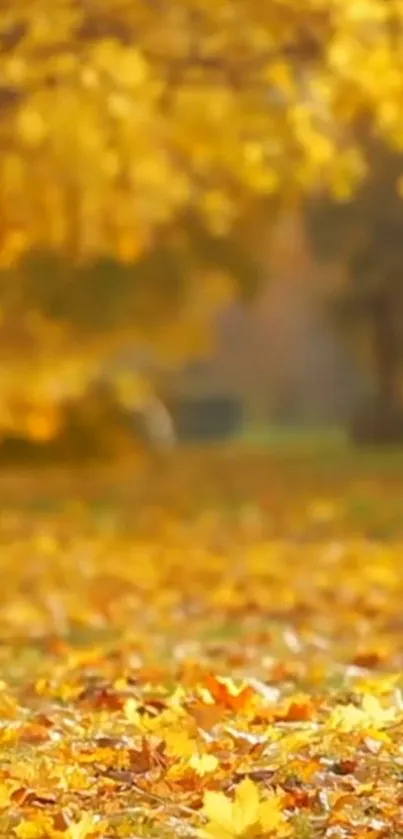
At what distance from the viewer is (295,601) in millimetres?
11039

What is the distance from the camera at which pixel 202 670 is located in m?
7.83

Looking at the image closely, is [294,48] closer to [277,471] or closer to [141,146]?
[141,146]

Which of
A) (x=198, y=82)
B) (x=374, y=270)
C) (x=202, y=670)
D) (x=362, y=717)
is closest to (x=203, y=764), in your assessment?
(x=362, y=717)

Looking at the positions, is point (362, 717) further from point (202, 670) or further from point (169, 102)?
point (169, 102)

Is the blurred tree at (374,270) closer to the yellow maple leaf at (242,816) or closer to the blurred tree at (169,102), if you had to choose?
the blurred tree at (169,102)

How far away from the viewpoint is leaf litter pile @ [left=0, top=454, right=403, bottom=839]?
5.10 meters

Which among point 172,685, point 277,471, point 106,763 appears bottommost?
point 277,471

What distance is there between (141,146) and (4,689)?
158 inches

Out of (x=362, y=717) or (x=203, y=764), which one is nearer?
(x=203, y=764)

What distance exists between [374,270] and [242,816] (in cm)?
2155

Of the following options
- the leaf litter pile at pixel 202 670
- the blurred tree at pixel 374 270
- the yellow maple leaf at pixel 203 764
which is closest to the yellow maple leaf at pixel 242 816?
the leaf litter pile at pixel 202 670

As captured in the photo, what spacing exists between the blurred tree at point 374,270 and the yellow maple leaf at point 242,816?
56.4ft

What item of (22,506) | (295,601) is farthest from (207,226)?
(295,601)

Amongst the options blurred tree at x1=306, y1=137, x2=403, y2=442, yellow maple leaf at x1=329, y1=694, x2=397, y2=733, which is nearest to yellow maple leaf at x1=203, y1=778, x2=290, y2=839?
yellow maple leaf at x1=329, y1=694, x2=397, y2=733
